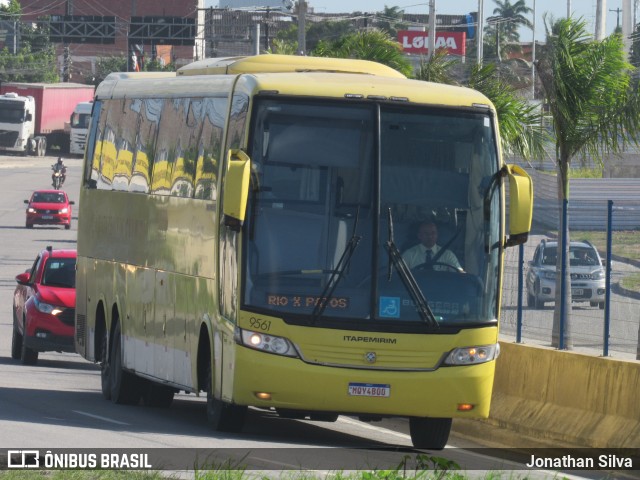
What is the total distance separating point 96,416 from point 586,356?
517cm

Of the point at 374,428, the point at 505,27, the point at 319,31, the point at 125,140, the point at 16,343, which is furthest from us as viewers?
the point at 505,27

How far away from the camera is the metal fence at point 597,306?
15734 millimetres

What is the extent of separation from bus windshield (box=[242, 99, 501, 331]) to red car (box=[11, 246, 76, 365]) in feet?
34.4

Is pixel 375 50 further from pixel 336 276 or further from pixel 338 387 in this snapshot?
pixel 338 387

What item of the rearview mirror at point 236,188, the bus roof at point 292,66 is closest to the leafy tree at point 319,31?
the bus roof at point 292,66

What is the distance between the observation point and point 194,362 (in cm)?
1552

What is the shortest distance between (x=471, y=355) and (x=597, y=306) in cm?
281

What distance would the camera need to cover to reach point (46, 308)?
78.6 feet

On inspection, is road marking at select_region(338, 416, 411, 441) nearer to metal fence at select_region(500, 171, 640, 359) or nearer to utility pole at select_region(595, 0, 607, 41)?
metal fence at select_region(500, 171, 640, 359)

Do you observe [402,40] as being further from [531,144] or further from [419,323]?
[419,323]

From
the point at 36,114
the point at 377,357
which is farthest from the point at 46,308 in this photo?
the point at 36,114

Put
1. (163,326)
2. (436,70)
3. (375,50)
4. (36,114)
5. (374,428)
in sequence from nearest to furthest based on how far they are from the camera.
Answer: (163,326), (374,428), (436,70), (375,50), (36,114)

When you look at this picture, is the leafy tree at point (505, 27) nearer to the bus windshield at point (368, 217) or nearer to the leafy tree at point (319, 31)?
the leafy tree at point (319, 31)

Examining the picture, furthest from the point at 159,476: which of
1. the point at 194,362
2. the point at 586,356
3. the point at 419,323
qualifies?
the point at 586,356
